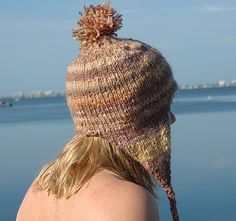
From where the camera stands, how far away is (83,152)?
2.39 metres

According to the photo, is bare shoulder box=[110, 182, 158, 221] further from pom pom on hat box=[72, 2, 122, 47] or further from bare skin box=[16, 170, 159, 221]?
pom pom on hat box=[72, 2, 122, 47]

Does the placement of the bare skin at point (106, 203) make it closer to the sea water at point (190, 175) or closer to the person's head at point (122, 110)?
the person's head at point (122, 110)

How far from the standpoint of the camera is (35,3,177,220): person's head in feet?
7.82

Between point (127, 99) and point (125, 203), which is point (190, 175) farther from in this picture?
point (125, 203)

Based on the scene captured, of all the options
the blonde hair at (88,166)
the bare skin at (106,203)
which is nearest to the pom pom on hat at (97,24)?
the blonde hair at (88,166)

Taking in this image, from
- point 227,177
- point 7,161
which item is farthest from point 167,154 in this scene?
point 7,161

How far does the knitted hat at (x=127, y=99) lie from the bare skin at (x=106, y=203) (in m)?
0.16

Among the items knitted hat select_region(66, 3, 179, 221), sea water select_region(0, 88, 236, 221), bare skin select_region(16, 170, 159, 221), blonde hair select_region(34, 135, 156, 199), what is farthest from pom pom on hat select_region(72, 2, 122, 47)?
Answer: sea water select_region(0, 88, 236, 221)

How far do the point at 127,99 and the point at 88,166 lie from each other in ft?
0.78

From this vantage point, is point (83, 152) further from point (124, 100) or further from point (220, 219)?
point (220, 219)

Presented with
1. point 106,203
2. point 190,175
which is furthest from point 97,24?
point 190,175

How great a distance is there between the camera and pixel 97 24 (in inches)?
101

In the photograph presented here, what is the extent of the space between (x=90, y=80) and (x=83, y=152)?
0.75 ft

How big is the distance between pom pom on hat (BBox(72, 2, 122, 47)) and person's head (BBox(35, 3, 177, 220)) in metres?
0.07
